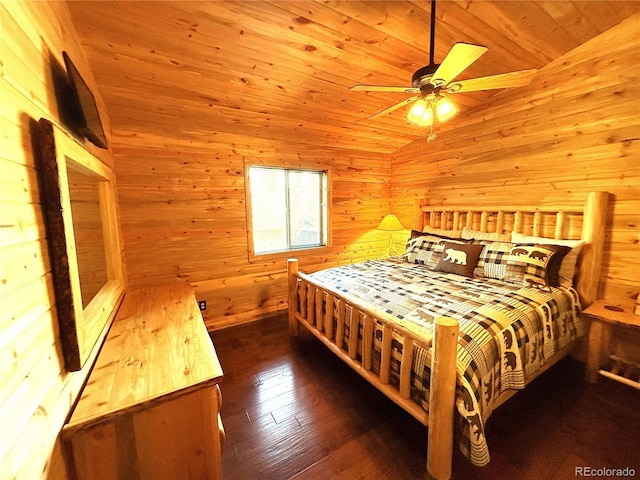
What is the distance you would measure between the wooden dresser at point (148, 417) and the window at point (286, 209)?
1857mm

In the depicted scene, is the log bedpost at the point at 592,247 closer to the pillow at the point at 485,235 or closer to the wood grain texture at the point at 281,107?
the wood grain texture at the point at 281,107

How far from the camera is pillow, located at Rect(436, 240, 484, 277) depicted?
2428 millimetres

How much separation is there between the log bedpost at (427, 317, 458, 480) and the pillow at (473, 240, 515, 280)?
4.81 ft

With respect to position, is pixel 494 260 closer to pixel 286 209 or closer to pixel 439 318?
pixel 439 318

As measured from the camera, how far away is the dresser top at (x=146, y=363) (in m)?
0.98

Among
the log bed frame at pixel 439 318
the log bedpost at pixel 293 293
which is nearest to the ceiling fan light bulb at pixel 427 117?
the log bed frame at pixel 439 318

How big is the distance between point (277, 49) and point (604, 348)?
3.25m

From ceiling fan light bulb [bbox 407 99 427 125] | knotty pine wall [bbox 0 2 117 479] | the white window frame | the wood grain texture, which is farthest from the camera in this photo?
the white window frame

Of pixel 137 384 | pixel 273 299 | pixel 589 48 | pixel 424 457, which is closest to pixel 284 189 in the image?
pixel 273 299

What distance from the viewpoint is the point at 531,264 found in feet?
6.89

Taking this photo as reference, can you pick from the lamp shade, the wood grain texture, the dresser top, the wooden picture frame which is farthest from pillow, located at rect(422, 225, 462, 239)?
the wooden picture frame

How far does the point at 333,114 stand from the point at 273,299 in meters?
2.25

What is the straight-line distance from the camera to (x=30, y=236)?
0.80 meters

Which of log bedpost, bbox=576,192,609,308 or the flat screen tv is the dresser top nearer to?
the flat screen tv
